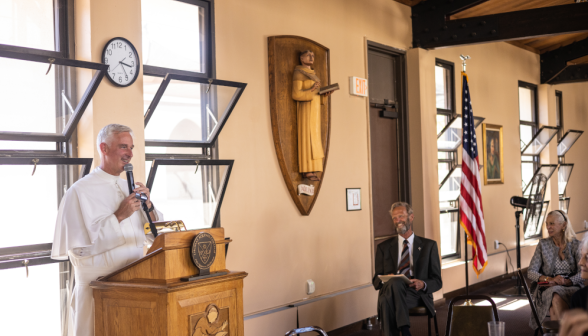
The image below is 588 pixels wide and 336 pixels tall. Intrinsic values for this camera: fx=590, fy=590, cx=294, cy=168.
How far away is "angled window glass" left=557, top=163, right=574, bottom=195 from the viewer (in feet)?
35.6

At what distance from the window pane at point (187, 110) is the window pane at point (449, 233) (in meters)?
4.34

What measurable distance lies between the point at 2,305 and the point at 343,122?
3653mm

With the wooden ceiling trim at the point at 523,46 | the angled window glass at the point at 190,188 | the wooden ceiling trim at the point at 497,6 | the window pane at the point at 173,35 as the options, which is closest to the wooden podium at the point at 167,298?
the angled window glass at the point at 190,188

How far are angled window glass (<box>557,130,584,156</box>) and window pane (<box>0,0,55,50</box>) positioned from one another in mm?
9572

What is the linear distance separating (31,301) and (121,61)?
1.53 metres

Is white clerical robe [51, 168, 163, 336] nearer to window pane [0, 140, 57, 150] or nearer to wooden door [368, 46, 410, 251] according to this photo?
window pane [0, 140, 57, 150]

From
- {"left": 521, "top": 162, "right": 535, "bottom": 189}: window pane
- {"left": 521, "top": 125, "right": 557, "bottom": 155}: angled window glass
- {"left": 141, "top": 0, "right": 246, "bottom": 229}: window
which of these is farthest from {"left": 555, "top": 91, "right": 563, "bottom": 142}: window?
{"left": 141, "top": 0, "right": 246, "bottom": 229}: window

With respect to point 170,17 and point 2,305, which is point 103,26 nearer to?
point 170,17

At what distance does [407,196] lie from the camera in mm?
7039

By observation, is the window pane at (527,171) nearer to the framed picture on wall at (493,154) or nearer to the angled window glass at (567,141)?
the angled window glass at (567,141)

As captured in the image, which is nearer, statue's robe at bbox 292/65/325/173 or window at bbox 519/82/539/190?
statue's robe at bbox 292/65/325/173

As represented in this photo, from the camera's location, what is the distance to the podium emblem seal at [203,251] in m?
2.74

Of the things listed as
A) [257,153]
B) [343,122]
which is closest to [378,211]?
[343,122]

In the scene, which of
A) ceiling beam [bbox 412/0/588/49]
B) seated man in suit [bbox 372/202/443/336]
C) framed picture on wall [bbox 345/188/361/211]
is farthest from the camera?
ceiling beam [bbox 412/0/588/49]
